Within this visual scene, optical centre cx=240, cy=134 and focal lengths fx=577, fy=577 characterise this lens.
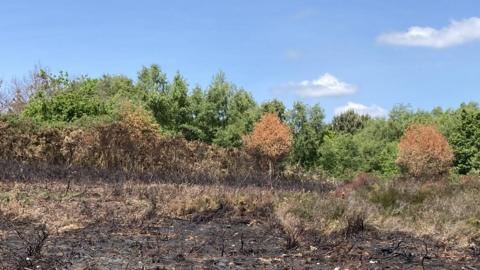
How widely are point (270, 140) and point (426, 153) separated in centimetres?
904

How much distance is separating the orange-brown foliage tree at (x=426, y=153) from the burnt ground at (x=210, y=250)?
2364 cm

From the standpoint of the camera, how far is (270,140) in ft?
93.4

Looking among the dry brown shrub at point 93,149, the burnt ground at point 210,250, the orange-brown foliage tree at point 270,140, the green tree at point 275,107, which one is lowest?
the burnt ground at point 210,250

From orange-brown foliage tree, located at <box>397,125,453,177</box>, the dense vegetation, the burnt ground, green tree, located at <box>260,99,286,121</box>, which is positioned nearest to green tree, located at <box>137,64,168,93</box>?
the dense vegetation

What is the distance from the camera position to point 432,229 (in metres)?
8.83

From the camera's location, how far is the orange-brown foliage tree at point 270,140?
27844 mm

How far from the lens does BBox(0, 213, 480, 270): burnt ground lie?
6.09 metres

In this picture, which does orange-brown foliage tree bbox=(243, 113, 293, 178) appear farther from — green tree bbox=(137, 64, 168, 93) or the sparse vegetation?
green tree bbox=(137, 64, 168, 93)

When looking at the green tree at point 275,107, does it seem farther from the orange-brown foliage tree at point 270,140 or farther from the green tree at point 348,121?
the green tree at point 348,121

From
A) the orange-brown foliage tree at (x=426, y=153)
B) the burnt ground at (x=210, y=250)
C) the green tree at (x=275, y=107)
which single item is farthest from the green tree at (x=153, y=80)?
the burnt ground at (x=210, y=250)

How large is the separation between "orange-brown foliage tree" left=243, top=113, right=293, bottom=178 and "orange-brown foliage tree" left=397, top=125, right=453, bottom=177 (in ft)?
23.2

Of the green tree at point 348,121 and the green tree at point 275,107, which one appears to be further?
the green tree at point 348,121

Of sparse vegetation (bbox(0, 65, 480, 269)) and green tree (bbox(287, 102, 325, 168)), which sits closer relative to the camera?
sparse vegetation (bbox(0, 65, 480, 269))

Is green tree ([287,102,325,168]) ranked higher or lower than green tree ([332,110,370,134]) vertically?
lower
